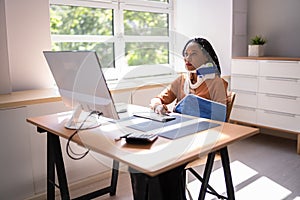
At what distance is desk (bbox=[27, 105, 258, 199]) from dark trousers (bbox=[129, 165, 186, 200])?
0.19 m

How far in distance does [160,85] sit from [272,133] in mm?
1775

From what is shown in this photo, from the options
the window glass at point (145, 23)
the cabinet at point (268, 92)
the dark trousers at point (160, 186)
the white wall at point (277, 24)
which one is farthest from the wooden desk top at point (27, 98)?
the white wall at point (277, 24)

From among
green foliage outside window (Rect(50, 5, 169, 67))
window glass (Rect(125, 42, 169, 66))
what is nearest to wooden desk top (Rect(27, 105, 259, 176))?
window glass (Rect(125, 42, 169, 66))

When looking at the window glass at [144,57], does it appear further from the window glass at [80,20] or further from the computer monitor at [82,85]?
the computer monitor at [82,85]

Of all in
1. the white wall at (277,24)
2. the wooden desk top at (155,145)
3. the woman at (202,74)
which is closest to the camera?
the wooden desk top at (155,145)

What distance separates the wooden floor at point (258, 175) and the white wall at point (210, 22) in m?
1.13

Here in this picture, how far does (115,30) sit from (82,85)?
2072 mm

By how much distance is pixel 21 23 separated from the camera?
2.54 meters

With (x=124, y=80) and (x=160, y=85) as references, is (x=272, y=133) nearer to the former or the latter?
(x=160, y=85)

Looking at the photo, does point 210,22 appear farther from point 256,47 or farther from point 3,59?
point 3,59

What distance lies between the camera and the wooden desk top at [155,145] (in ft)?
3.88

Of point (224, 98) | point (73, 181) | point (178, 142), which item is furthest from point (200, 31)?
point (178, 142)

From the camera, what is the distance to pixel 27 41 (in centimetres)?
258

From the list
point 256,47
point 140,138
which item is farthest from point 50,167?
point 256,47
